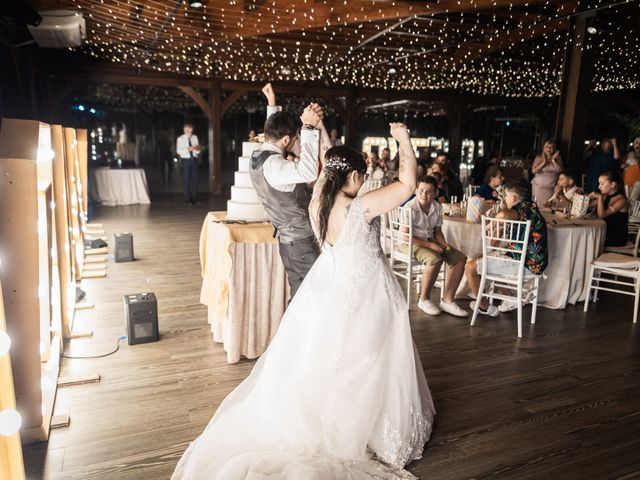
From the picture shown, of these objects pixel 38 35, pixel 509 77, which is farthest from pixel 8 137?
pixel 509 77

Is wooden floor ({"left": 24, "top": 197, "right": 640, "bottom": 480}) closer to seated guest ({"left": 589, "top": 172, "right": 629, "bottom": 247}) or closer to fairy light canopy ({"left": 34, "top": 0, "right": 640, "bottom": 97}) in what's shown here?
seated guest ({"left": 589, "top": 172, "right": 629, "bottom": 247})

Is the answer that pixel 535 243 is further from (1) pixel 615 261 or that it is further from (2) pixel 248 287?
(2) pixel 248 287

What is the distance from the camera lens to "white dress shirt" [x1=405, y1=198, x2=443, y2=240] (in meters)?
4.55

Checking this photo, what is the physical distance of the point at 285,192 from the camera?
2951 millimetres

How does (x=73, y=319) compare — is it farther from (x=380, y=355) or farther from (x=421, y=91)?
(x=421, y=91)

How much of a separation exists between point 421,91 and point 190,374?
13378mm

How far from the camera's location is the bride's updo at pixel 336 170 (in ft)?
7.79

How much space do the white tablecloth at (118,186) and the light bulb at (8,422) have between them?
9712mm

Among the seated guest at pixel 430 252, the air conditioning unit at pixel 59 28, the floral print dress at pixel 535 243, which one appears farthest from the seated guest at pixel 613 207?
the air conditioning unit at pixel 59 28

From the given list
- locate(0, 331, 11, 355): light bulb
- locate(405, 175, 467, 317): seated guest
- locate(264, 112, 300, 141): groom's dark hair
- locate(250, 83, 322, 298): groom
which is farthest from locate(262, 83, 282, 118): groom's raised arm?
locate(0, 331, 11, 355): light bulb

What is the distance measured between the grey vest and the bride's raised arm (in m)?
0.75

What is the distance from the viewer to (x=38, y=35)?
23.3 ft

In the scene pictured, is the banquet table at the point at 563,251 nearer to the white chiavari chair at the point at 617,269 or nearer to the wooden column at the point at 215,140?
the white chiavari chair at the point at 617,269

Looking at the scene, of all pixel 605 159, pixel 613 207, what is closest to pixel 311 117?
pixel 613 207
